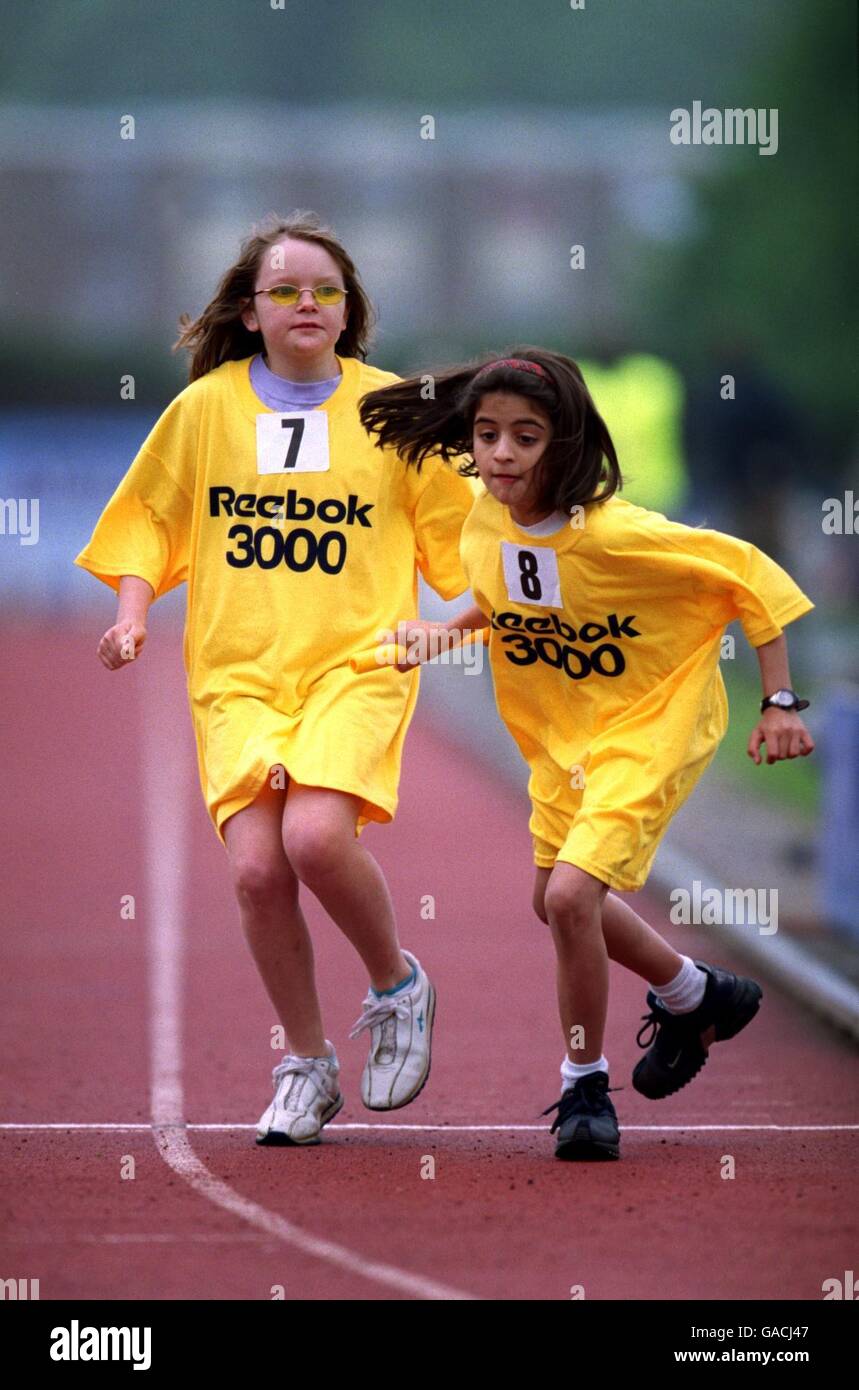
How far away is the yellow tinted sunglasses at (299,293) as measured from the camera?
6348 millimetres

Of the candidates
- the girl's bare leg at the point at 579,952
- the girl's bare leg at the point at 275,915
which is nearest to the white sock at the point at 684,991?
the girl's bare leg at the point at 579,952

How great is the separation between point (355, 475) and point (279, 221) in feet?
2.66

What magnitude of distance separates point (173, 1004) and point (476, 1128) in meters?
2.74

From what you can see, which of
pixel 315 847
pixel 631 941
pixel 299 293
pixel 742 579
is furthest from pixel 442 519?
pixel 631 941

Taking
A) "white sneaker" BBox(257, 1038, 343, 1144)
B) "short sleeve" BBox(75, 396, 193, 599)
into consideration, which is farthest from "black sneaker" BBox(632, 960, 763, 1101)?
"short sleeve" BBox(75, 396, 193, 599)

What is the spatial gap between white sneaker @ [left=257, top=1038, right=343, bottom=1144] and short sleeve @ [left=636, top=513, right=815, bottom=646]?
64.5 inches

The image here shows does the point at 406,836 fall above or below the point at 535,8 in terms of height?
below

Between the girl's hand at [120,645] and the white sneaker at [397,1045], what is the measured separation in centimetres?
117

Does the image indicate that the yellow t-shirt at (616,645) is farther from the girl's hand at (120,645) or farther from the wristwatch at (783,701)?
the girl's hand at (120,645)

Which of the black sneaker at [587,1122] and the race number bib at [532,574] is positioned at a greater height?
the race number bib at [532,574]

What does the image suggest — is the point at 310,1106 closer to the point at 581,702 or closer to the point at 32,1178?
the point at 32,1178

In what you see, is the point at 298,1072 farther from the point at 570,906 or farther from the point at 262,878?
the point at 570,906

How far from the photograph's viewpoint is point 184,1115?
7.02 metres

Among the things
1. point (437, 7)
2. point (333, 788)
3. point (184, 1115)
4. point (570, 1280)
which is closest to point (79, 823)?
point (184, 1115)
